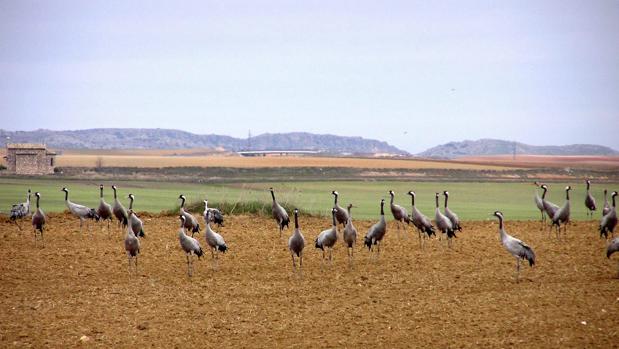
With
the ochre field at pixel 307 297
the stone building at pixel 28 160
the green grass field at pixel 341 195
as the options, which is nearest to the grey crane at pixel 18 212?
the ochre field at pixel 307 297

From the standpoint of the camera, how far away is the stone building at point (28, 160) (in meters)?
65.1

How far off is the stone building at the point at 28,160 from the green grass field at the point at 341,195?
6.94 m

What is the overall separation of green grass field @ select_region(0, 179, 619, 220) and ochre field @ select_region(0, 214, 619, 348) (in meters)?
11.4

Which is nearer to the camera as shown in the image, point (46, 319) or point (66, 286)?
point (46, 319)

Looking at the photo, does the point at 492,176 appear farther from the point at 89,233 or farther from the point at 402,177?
the point at 89,233

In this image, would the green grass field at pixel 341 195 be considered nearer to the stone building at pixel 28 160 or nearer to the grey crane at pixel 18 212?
the stone building at pixel 28 160

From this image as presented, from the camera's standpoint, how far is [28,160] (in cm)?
6544

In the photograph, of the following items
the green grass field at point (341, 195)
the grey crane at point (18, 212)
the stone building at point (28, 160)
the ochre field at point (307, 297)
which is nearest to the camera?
the ochre field at point (307, 297)

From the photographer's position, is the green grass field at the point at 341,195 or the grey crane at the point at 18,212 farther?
the green grass field at the point at 341,195

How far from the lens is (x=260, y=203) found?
29.8 meters

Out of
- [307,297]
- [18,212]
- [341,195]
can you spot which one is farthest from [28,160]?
[307,297]

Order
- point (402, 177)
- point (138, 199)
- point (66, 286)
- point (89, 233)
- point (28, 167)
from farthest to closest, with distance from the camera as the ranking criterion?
point (402, 177) → point (28, 167) → point (138, 199) → point (89, 233) → point (66, 286)

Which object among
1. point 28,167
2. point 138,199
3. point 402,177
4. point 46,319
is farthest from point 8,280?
point 402,177

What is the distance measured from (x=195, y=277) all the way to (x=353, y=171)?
210 ft
